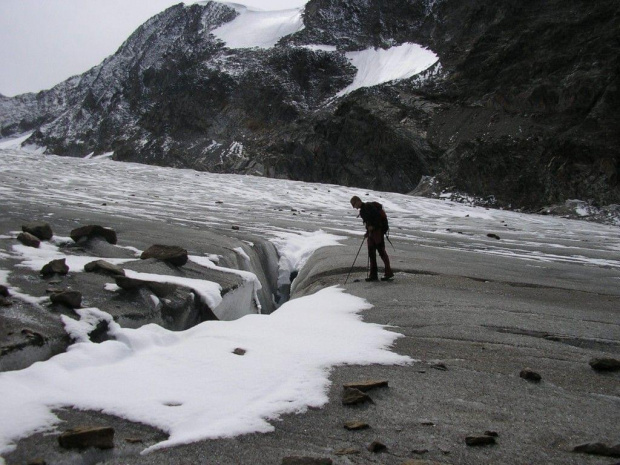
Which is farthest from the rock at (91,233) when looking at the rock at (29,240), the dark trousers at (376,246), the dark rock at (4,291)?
the dark trousers at (376,246)

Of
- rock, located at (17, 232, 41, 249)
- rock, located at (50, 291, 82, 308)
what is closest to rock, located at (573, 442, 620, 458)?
rock, located at (50, 291, 82, 308)

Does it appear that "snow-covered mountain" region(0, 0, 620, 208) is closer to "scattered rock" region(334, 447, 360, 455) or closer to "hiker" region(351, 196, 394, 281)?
"hiker" region(351, 196, 394, 281)

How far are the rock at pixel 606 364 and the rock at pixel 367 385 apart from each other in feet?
5.16

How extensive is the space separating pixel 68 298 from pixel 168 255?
1983 mm

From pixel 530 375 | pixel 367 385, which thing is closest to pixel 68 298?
pixel 367 385

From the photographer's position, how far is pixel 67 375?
Result: 3.31 meters

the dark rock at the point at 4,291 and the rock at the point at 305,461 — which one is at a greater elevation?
the dark rock at the point at 4,291

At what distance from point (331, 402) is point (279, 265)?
6.11 metres

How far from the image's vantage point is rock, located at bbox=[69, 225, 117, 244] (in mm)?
6637

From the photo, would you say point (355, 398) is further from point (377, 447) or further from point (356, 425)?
point (377, 447)

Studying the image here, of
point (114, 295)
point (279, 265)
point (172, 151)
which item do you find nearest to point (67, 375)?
point (114, 295)

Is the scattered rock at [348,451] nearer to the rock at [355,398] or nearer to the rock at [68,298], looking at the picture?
the rock at [355,398]

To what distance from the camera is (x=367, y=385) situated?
10.3ft

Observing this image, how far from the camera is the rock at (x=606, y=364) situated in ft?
11.6
